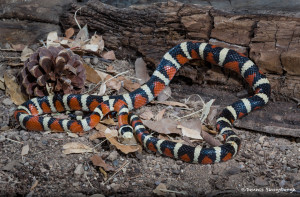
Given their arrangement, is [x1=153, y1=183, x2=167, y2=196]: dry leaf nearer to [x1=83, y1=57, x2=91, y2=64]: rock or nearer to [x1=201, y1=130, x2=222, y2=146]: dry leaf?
[x1=201, y1=130, x2=222, y2=146]: dry leaf

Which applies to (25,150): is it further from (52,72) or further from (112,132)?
(52,72)

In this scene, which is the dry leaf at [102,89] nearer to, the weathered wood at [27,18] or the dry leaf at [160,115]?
the dry leaf at [160,115]

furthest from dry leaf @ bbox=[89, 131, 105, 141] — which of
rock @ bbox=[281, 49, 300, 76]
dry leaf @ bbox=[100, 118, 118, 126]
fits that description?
rock @ bbox=[281, 49, 300, 76]

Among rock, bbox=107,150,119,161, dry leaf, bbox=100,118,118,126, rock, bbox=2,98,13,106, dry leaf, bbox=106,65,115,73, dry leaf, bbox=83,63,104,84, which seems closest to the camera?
rock, bbox=107,150,119,161

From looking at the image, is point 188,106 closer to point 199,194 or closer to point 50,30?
point 199,194

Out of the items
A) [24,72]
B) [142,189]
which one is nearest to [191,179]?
[142,189]

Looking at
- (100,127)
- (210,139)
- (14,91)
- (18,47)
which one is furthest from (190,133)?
(18,47)

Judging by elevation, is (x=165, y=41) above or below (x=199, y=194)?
above
